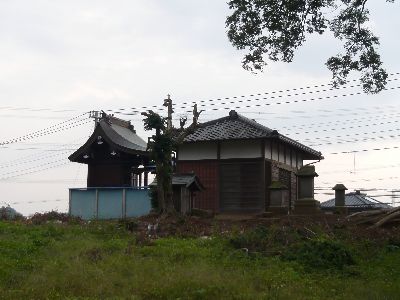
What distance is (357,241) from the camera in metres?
15.1

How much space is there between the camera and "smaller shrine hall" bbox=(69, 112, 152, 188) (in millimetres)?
30203

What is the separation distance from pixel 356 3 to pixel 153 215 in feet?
36.3

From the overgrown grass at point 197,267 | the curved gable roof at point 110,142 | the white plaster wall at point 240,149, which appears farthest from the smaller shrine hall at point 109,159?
the overgrown grass at point 197,267

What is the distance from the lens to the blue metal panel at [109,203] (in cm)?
2428

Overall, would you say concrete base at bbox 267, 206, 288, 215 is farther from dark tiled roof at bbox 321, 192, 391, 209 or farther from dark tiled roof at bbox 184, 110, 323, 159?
dark tiled roof at bbox 321, 192, 391, 209

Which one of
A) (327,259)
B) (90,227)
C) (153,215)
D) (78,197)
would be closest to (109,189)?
(78,197)

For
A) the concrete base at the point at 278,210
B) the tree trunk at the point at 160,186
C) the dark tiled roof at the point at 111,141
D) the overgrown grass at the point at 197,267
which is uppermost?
the dark tiled roof at the point at 111,141

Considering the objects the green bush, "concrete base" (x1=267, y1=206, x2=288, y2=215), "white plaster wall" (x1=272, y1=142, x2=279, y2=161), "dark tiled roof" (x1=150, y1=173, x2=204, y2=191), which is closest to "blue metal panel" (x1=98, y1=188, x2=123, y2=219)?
"dark tiled roof" (x1=150, y1=173, x2=204, y2=191)

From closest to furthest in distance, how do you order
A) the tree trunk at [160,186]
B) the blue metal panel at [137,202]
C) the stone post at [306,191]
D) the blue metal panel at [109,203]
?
the tree trunk at [160,186] < the stone post at [306,191] < the blue metal panel at [137,202] < the blue metal panel at [109,203]

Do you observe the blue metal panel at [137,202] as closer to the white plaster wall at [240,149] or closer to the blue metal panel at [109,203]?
the blue metal panel at [109,203]

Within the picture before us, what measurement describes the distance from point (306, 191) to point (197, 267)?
39.2 ft

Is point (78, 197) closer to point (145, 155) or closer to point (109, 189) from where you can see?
point (109, 189)

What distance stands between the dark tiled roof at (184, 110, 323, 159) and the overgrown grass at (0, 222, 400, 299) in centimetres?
1056

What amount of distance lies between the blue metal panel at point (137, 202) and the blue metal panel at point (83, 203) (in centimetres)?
166
